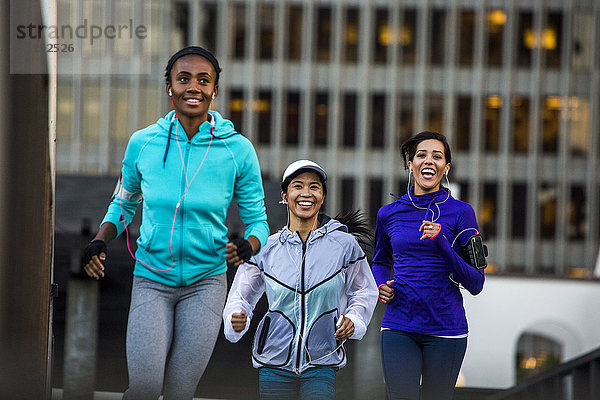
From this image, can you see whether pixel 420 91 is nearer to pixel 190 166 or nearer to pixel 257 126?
pixel 257 126

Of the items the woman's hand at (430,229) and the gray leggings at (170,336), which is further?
the woman's hand at (430,229)

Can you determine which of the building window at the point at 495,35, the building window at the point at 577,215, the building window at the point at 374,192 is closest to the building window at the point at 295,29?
the building window at the point at 374,192

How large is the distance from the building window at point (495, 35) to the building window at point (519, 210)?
5614 mm

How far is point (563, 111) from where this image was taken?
1588 inches

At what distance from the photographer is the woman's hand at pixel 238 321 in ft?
15.1

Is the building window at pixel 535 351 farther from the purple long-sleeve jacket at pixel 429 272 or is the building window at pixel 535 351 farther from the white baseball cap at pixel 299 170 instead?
the white baseball cap at pixel 299 170

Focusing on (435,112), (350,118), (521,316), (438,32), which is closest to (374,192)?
(350,118)

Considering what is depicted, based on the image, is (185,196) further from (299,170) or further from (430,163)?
(430,163)

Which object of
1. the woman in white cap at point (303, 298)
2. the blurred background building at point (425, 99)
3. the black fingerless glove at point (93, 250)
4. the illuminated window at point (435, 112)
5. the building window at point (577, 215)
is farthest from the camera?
the illuminated window at point (435, 112)

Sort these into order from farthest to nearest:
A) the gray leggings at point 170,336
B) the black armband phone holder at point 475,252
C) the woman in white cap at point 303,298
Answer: the black armband phone holder at point 475,252, the woman in white cap at point 303,298, the gray leggings at point 170,336

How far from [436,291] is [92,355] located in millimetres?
2493

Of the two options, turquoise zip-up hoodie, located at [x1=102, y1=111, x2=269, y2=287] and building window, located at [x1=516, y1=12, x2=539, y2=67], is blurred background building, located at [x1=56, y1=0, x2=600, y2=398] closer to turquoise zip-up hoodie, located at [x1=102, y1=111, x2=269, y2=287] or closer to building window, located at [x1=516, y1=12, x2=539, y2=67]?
building window, located at [x1=516, y1=12, x2=539, y2=67]

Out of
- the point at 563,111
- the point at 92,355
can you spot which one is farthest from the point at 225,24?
the point at 92,355

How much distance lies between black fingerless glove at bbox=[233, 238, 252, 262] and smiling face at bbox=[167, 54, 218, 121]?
0.69 m
